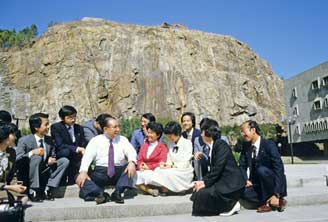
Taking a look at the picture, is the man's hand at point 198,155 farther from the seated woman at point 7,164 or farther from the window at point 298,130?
the window at point 298,130

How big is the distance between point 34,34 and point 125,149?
47022 mm

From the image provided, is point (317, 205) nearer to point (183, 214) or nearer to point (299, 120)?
point (183, 214)

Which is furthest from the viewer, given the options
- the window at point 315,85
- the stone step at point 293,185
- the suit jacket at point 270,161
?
the window at point 315,85

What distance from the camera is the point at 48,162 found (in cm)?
552

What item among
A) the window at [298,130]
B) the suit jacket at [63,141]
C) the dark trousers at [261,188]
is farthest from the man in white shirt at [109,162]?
the window at [298,130]

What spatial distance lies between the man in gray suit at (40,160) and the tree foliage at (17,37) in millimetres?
42072

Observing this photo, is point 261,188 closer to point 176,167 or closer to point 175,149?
point 176,167

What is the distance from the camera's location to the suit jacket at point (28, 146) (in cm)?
532

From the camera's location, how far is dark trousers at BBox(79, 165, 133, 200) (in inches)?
207

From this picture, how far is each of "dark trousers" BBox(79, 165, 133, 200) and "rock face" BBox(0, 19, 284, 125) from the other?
111 ft

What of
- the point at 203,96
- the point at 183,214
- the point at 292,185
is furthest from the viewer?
the point at 203,96

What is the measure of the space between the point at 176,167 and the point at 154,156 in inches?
17.2

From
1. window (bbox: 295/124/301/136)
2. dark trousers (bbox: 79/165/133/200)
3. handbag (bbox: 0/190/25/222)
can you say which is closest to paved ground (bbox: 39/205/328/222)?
dark trousers (bbox: 79/165/133/200)

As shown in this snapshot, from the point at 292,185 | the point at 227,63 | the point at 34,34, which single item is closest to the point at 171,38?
the point at 227,63
